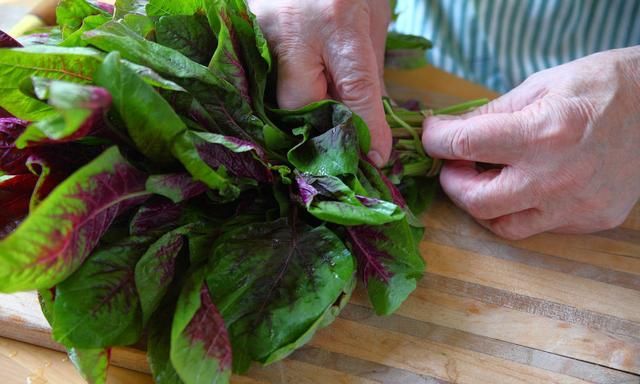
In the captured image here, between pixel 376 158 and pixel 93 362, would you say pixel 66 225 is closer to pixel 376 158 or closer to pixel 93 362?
pixel 93 362

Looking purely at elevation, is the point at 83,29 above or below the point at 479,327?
above

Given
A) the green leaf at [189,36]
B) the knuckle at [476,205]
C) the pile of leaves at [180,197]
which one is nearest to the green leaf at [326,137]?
the pile of leaves at [180,197]

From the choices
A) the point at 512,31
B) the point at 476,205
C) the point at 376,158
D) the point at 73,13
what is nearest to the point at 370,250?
the point at 376,158

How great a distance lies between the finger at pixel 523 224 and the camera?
94 centimetres

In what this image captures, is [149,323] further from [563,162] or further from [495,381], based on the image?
[563,162]

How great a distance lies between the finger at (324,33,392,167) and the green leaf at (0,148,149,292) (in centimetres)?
33

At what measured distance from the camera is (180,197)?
2.10ft

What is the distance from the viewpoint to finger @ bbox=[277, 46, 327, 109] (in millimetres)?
822

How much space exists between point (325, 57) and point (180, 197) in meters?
0.33

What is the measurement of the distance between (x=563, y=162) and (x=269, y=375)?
1.74ft

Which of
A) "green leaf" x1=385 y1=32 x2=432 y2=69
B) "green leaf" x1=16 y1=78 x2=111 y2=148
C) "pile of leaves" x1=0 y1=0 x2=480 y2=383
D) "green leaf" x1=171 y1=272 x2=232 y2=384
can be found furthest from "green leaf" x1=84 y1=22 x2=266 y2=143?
"green leaf" x1=385 y1=32 x2=432 y2=69

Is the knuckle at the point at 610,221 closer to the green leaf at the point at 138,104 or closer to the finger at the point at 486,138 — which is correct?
the finger at the point at 486,138

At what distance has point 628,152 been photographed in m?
Answer: 0.92

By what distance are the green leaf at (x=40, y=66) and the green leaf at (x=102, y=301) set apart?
0.62ft
